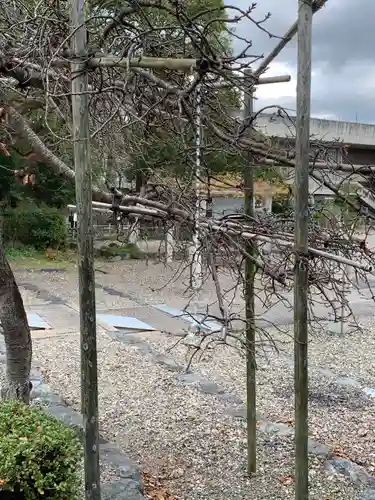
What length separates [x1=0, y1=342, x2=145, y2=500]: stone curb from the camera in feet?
11.3

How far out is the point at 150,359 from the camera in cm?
747

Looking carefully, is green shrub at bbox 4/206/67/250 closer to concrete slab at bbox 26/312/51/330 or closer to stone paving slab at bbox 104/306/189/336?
stone paving slab at bbox 104/306/189/336

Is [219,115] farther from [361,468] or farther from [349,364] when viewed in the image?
[349,364]

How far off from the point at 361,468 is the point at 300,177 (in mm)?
2728

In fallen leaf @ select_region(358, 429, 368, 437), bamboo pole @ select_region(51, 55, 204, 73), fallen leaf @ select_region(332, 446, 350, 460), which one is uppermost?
bamboo pole @ select_region(51, 55, 204, 73)

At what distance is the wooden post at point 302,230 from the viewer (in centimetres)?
268

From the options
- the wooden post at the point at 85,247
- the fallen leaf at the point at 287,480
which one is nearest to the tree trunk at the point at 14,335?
the wooden post at the point at 85,247

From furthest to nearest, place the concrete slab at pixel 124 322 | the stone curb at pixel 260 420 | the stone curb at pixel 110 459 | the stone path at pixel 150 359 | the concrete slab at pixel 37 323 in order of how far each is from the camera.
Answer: the concrete slab at pixel 124 322 < the concrete slab at pixel 37 323 < the stone curb at pixel 260 420 < the stone path at pixel 150 359 < the stone curb at pixel 110 459

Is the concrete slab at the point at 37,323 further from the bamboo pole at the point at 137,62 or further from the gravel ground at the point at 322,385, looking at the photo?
the bamboo pole at the point at 137,62

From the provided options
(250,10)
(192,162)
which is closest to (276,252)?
(192,162)

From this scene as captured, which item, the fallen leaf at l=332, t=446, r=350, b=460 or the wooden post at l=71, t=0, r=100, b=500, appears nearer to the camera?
the wooden post at l=71, t=0, r=100, b=500

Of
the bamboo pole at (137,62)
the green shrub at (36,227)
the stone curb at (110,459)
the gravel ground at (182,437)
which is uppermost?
the bamboo pole at (137,62)

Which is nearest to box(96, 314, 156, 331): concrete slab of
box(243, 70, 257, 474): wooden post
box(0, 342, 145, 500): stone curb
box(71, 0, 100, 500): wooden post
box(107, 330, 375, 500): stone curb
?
box(107, 330, 375, 500): stone curb

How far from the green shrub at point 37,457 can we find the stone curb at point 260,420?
2.20m
